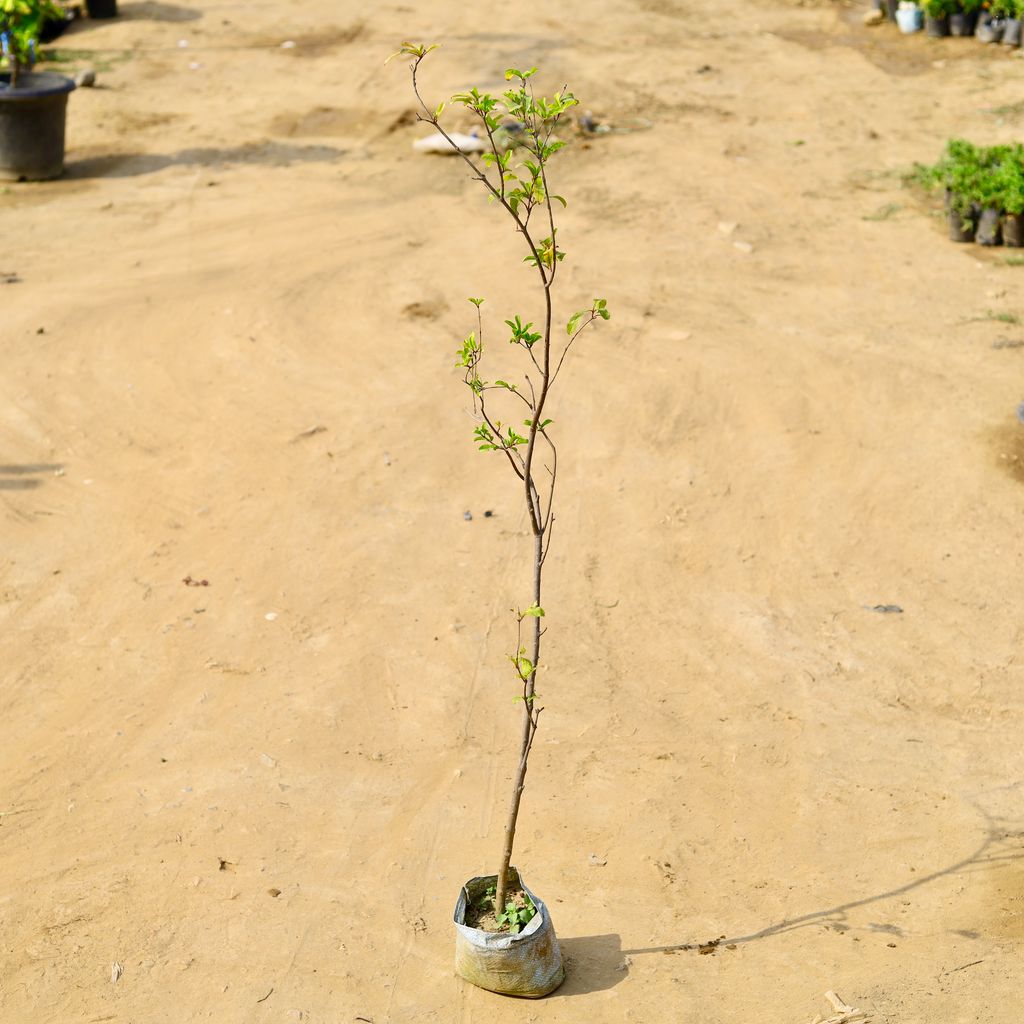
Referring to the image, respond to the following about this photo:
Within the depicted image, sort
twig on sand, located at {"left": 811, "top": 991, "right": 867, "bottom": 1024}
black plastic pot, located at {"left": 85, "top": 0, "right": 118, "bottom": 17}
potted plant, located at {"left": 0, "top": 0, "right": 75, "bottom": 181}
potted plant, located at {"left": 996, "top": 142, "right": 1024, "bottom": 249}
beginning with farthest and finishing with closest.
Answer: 1. black plastic pot, located at {"left": 85, "top": 0, "right": 118, "bottom": 17}
2. potted plant, located at {"left": 0, "top": 0, "right": 75, "bottom": 181}
3. potted plant, located at {"left": 996, "top": 142, "right": 1024, "bottom": 249}
4. twig on sand, located at {"left": 811, "top": 991, "right": 867, "bottom": 1024}

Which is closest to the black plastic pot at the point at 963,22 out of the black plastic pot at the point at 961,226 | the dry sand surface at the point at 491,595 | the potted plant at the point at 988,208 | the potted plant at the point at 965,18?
the potted plant at the point at 965,18

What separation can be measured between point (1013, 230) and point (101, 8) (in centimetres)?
1119

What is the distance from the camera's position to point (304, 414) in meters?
7.66

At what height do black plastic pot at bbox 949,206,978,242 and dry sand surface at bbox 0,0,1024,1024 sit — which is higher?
black plastic pot at bbox 949,206,978,242

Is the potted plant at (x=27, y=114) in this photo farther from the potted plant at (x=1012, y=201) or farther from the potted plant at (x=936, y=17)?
the potted plant at (x=936, y=17)

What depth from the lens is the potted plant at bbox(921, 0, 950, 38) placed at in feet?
47.2

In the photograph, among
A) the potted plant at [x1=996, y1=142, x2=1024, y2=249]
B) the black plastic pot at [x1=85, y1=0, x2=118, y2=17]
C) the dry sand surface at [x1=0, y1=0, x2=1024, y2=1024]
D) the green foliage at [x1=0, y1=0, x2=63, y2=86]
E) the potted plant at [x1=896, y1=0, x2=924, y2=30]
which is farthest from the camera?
the black plastic pot at [x1=85, y1=0, x2=118, y2=17]

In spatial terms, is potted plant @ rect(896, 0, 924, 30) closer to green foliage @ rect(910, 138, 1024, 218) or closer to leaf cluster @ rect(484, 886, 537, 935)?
green foliage @ rect(910, 138, 1024, 218)

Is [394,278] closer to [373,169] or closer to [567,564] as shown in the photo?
[373,169]

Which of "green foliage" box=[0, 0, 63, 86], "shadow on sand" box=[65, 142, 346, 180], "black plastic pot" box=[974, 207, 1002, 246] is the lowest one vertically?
"black plastic pot" box=[974, 207, 1002, 246]

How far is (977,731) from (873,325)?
381 centimetres

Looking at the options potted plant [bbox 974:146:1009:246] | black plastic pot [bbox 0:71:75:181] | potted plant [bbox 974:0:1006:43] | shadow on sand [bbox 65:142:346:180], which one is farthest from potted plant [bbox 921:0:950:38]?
black plastic pot [bbox 0:71:75:181]

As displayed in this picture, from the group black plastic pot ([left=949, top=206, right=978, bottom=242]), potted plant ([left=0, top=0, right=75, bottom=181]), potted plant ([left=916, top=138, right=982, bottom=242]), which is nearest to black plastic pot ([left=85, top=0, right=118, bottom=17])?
potted plant ([left=0, top=0, right=75, bottom=181])

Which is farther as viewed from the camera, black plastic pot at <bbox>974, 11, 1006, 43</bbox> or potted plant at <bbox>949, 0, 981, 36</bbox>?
potted plant at <bbox>949, 0, 981, 36</bbox>
